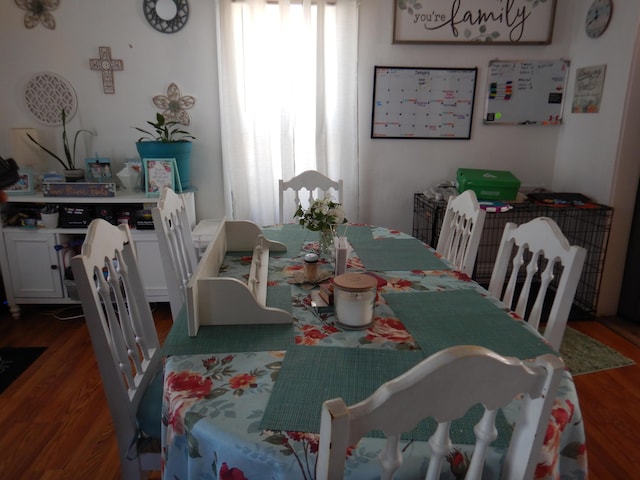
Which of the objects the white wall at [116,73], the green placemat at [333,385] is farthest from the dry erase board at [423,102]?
the green placemat at [333,385]

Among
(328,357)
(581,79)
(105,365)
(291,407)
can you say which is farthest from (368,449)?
(581,79)

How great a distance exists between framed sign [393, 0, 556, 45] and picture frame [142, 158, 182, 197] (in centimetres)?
168

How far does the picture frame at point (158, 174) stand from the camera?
109 inches

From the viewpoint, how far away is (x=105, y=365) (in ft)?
3.91

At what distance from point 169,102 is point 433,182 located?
75.7 inches

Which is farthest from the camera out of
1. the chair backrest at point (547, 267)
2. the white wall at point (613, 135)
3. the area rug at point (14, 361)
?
the white wall at point (613, 135)

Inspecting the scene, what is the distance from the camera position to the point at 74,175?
9.32 feet

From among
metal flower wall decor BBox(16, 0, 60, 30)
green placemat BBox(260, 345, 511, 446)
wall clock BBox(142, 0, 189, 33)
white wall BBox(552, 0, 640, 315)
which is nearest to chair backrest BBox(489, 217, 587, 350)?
green placemat BBox(260, 345, 511, 446)

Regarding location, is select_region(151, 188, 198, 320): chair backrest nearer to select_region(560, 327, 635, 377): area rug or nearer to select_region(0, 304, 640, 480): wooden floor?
select_region(0, 304, 640, 480): wooden floor

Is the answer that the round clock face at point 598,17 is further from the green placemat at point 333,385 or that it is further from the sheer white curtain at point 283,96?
the green placemat at point 333,385

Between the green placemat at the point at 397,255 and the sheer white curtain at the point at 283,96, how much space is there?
121cm

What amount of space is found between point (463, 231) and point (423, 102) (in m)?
1.45

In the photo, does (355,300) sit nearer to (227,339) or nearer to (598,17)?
(227,339)

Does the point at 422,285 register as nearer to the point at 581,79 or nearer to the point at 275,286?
the point at 275,286
